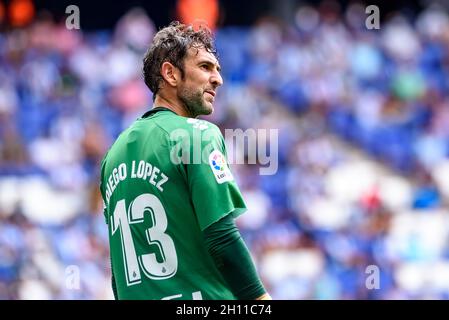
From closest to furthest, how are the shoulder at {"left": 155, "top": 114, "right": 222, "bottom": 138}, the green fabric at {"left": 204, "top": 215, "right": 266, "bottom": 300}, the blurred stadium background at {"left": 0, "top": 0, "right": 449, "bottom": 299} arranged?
the green fabric at {"left": 204, "top": 215, "right": 266, "bottom": 300}, the shoulder at {"left": 155, "top": 114, "right": 222, "bottom": 138}, the blurred stadium background at {"left": 0, "top": 0, "right": 449, "bottom": 299}

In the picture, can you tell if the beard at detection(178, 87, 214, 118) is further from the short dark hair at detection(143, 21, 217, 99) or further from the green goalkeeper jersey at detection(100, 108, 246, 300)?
the green goalkeeper jersey at detection(100, 108, 246, 300)

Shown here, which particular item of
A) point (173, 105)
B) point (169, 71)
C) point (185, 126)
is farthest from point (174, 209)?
point (169, 71)

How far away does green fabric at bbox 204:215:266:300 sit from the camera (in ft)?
9.29

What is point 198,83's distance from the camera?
3.22 metres

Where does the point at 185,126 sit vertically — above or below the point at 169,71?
below

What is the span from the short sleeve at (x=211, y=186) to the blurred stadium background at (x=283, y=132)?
679 centimetres

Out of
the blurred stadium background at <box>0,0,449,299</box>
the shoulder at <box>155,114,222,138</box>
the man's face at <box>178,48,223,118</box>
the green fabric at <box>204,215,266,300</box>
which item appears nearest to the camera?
the green fabric at <box>204,215,266,300</box>

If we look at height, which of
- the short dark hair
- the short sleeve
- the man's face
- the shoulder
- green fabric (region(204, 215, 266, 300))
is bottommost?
green fabric (region(204, 215, 266, 300))

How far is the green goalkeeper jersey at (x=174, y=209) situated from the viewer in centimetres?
292

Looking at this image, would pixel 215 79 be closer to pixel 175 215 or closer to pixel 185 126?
pixel 185 126

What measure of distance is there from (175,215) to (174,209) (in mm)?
19

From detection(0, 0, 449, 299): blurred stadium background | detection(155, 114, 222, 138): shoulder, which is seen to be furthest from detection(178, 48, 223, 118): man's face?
detection(0, 0, 449, 299): blurred stadium background
